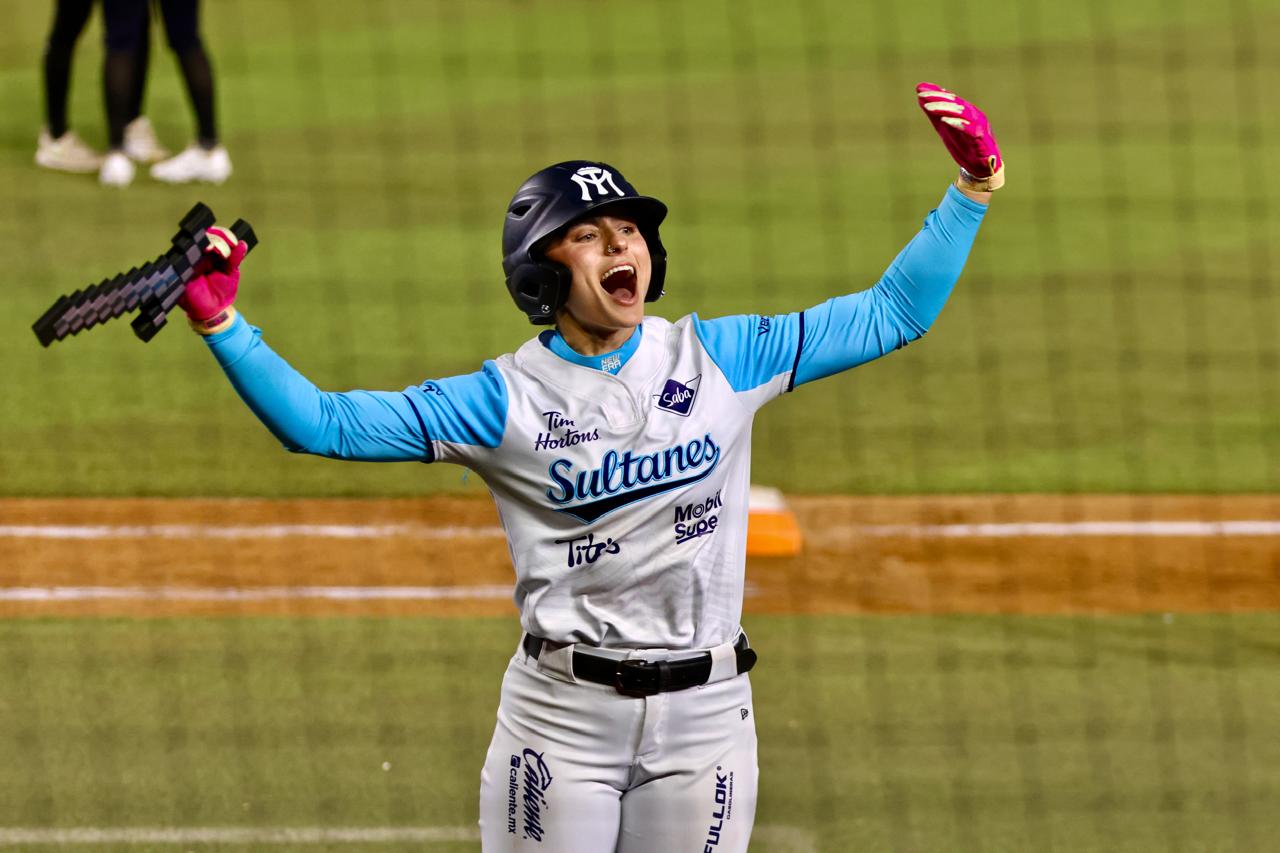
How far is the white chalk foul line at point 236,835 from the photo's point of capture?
17.4 feet

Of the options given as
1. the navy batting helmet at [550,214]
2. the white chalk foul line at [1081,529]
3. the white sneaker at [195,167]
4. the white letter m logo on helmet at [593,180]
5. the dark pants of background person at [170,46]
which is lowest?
the white chalk foul line at [1081,529]

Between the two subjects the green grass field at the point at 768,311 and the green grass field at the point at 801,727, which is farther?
the green grass field at the point at 768,311

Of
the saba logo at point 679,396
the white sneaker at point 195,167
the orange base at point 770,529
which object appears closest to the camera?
the saba logo at point 679,396

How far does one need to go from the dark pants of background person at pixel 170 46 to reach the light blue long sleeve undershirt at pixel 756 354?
7.95m

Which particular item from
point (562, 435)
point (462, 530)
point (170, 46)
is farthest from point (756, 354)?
point (170, 46)

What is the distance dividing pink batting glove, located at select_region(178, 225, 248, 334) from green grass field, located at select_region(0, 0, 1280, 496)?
466 centimetres

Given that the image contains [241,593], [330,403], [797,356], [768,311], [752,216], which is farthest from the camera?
[752,216]

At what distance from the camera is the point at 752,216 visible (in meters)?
11.5

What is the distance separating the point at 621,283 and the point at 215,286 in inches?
30.9

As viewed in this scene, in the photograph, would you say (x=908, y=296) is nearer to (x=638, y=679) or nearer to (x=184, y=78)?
(x=638, y=679)

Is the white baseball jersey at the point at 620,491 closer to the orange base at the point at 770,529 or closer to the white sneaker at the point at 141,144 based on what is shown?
the orange base at the point at 770,529

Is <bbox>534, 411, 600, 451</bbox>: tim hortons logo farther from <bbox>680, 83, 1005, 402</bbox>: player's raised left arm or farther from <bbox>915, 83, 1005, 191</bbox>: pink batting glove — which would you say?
<bbox>915, 83, 1005, 191</bbox>: pink batting glove

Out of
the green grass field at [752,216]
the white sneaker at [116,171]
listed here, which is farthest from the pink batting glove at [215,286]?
the white sneaker at [116,171]

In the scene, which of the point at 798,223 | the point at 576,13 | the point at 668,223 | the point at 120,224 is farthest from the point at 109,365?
the point at 576,13
